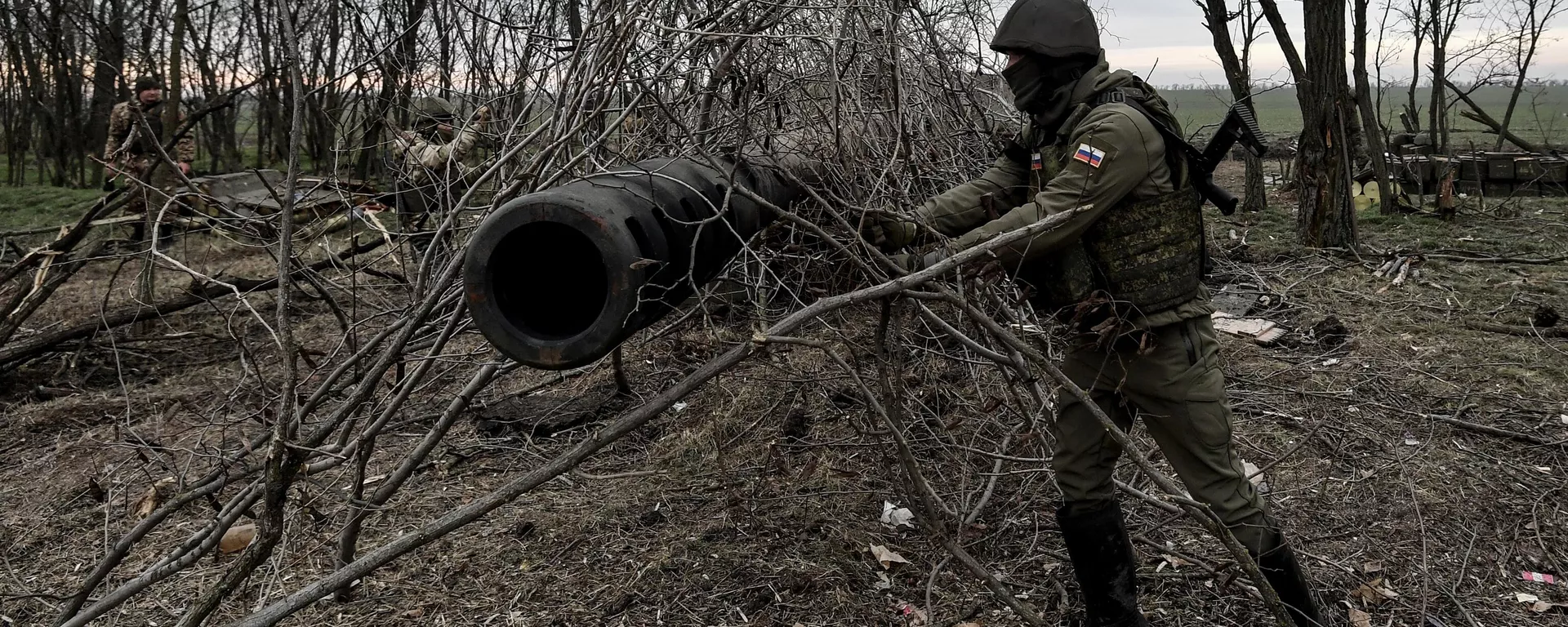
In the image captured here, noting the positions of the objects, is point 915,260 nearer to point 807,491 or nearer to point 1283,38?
point 807,491

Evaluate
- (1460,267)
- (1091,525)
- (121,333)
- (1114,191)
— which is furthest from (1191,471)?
(121,333)

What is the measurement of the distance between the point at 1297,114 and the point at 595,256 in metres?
45.9

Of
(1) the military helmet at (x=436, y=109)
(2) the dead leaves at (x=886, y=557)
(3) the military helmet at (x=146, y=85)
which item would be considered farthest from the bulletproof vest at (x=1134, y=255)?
(3) the military helmet at (x=146, y=85)

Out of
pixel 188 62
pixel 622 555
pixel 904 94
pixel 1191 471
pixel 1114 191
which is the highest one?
pixel 188 62

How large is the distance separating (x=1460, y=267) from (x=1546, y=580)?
4746mm

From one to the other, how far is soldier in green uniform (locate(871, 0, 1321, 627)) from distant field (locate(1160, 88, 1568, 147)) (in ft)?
1.92

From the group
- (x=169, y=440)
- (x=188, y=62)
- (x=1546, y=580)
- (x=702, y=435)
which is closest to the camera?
(x=1546, y=580)

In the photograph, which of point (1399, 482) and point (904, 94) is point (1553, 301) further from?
point (904, 94)

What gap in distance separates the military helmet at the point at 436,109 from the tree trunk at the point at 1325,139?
657 centimetres

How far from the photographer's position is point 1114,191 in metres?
2.46

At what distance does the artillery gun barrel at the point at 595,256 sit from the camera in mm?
1837

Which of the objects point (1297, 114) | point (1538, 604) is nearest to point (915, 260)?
point (1538, 604)

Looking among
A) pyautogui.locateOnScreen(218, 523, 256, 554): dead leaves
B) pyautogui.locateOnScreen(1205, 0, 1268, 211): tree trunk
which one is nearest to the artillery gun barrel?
pyautogui.locateOnScreen(218, 523, 256, 554): dead leaves

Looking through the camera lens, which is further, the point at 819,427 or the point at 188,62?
the point at 188,62
